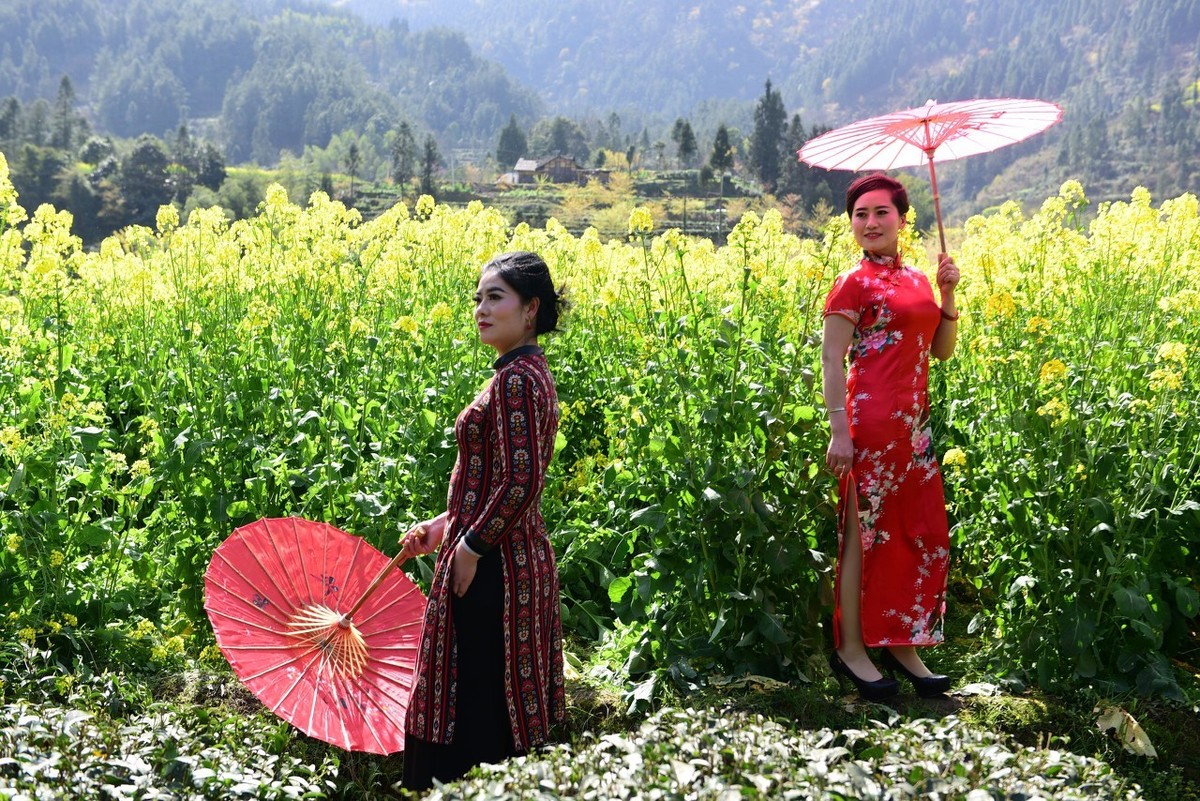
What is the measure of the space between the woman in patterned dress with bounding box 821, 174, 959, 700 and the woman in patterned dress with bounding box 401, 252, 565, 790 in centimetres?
111

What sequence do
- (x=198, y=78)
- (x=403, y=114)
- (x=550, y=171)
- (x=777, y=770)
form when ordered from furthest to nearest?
(x=198, y=78) → (x=403, y=114) → (x=550, y=171) → (x=777, y=770)

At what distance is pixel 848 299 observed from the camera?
370cm

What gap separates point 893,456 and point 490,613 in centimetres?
149

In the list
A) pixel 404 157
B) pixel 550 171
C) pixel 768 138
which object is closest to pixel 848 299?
pixel 768 138

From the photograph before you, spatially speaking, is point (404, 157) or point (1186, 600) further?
point (404, 157)

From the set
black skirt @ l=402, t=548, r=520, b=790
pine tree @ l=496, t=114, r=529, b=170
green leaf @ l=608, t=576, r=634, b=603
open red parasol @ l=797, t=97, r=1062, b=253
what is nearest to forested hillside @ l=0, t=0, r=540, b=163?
pine tree @ l=496, t=114, r=529, b=170

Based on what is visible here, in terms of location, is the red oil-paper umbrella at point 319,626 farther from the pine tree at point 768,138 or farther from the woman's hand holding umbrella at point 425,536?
the pine tree at point 768,138

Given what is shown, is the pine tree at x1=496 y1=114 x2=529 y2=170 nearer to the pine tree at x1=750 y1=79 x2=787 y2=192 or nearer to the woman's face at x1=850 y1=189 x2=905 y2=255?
the pine tree at x1=750 y1=79 x2=787 y2=192

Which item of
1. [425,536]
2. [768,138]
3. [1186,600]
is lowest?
[1186,600]

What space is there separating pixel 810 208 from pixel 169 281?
66.0 metres

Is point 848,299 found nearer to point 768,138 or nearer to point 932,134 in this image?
point 932,134

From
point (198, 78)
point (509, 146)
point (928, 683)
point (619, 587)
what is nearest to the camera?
point (928, 683)

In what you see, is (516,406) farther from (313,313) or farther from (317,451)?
(313,313)

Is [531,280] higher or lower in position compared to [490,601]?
higher
